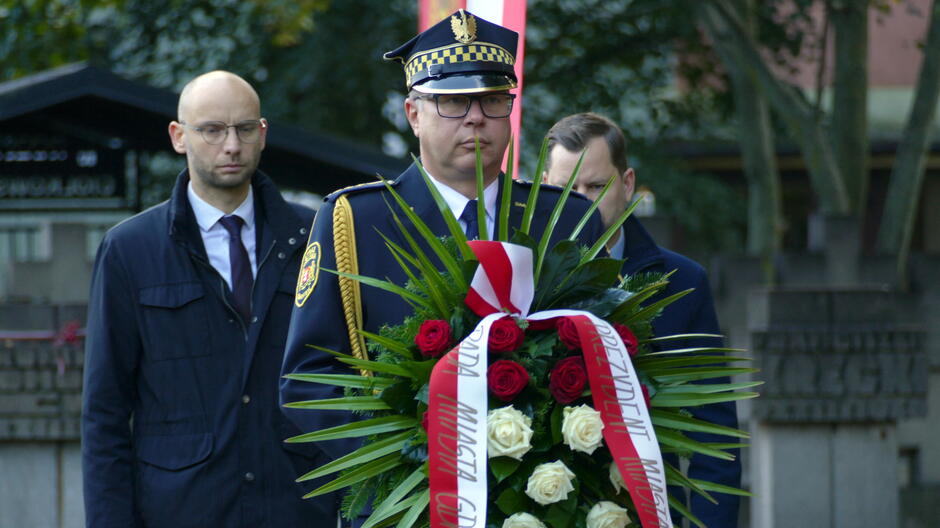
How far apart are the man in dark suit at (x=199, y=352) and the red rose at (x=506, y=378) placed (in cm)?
144

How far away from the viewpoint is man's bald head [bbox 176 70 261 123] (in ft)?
13.6

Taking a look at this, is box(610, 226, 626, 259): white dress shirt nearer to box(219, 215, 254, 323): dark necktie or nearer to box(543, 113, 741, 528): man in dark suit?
box(543, 113, 741, 528): man in dark suit

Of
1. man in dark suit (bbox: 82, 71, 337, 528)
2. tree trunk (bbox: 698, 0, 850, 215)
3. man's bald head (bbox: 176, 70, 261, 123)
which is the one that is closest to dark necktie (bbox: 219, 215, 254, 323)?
man in dark suit (bbox: 82, 71, 337, 528)

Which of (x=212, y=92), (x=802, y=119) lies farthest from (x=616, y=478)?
(x=802, y=119)

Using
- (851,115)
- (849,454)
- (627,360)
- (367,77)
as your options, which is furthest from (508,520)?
(367,77)

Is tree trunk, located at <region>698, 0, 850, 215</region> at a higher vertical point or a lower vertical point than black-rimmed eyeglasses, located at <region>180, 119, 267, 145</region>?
higher

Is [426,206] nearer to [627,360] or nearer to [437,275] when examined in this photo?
[437,275]

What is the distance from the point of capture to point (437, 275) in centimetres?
270

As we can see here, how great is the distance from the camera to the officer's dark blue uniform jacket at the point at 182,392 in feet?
12.5

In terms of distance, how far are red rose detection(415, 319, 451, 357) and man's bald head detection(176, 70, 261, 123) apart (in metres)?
1.69

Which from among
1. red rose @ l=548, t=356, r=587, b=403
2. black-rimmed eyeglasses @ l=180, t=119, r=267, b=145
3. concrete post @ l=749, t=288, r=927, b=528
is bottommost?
concrete post @ l=749, t=288, r=927, b=528

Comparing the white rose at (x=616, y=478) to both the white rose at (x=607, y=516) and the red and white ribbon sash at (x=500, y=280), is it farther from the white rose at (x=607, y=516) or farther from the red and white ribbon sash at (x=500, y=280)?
the red and white ribbon sash at (x=500, y=280)

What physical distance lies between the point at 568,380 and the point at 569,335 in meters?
0.08

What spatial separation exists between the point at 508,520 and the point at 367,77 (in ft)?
44.5
